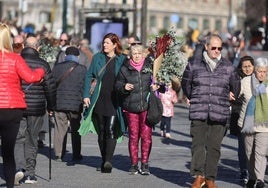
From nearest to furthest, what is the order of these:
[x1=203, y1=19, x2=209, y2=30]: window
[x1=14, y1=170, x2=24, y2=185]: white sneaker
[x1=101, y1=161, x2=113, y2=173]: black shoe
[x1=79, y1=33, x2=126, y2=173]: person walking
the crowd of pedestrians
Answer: the crowd of pedestrians
[x1=14, y1=170, x2=24, y2=185]: white sneaker
[x1=101, y1=161, x2=113, y2=173]: black shoe
[x1=79, y1=33, x2=126, y2=173]: person walking
[x1=203, y1=19, x2=209, y2=30]: window

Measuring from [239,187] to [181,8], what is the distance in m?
99.6

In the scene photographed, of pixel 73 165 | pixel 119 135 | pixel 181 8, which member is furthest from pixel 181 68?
pixel 181 8

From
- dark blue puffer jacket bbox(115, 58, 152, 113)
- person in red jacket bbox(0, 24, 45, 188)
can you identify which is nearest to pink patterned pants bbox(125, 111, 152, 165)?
dark blue puffer jacket bbox(115, 58, 152, 113)

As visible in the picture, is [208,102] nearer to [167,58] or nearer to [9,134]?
[167,58]

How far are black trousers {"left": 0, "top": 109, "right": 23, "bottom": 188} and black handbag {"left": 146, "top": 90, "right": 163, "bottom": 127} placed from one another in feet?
9.67

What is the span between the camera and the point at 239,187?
1480 centimetres

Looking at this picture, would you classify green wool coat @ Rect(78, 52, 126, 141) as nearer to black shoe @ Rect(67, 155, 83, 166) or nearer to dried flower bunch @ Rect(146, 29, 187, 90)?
dried flower bunch @ Rect(146, 29, 187, 90)

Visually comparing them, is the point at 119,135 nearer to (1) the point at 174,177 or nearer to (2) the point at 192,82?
(1) the point at 174,177

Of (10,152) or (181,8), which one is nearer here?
(10,152)

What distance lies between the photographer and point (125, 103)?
1576 centimetres

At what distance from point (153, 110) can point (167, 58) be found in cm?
81

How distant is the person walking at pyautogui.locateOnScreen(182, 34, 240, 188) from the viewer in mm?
13922

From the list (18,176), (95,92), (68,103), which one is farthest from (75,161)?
(18,176)

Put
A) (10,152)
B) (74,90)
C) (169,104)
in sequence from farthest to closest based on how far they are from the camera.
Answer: (169,104) < (74,90) < (10,152)
